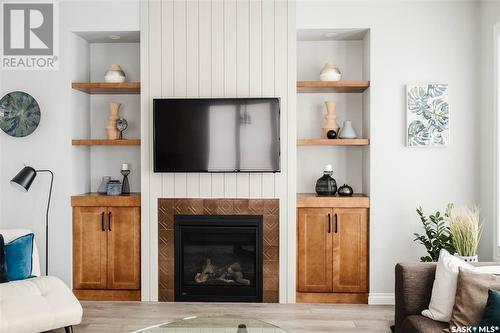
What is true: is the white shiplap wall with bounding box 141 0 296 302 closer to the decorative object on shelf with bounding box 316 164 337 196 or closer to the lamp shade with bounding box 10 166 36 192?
the decorative object on shelf with bounding box 316 164 337 196

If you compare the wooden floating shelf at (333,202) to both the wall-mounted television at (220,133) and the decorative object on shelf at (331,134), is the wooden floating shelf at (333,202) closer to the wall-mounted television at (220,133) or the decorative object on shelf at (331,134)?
the wall-mounted television at (220,133)

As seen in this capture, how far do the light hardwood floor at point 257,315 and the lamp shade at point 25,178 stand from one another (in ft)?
4.00

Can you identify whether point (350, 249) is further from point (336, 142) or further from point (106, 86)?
point (106, 86)

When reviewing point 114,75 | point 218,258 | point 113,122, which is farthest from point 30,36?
point 218,258

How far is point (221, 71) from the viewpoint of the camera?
4309 millimetres

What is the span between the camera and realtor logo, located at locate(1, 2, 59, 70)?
171 inches

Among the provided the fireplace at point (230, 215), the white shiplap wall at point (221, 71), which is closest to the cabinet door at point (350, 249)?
the white shiplap wall at point (221, 71)

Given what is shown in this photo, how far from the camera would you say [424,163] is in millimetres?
4301

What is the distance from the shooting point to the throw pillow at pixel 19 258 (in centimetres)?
351

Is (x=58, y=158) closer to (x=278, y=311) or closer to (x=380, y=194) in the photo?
(x=278, y=311)

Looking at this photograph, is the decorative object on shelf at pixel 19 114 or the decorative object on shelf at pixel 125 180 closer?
the decorative object on shelf at pixel 19 114

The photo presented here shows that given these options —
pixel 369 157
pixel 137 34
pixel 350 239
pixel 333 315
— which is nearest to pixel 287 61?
pixel 369 157

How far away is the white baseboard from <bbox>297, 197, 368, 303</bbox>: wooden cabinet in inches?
2.2

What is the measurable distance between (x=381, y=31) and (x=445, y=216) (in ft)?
5.92
